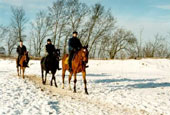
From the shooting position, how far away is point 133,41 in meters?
57.5

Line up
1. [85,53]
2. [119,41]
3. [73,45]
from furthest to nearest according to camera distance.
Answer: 1. [119,41]
2. [73,45]
3. [85,53]

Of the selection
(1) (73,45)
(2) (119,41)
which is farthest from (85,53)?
(2) (119,41)

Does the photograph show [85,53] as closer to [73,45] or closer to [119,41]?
[73,45]

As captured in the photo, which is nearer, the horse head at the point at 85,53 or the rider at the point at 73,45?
the horse head at the point at 85,53

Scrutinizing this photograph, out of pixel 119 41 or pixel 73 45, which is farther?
pixel 119 41

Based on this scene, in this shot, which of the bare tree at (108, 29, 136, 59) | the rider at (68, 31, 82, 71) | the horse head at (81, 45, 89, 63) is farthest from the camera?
the bare tree at (108, 29, 136, 59)

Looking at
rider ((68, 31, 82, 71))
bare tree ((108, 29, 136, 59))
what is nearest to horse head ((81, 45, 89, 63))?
rider ((68, 31, 82, 71))

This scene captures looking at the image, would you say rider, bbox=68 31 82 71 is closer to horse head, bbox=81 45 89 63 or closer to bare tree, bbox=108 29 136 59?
horse head, bbox=81 45 89 63

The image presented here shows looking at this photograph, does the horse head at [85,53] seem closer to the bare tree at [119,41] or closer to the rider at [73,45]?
the rider at [73,45]

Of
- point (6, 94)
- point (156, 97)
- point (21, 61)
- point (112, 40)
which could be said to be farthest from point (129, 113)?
point (112, 40)

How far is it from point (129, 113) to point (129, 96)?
3.08 metres

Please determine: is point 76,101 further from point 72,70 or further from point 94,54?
point 94,54

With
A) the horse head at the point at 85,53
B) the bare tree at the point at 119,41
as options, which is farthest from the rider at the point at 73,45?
the bare tree at the point at 119,41

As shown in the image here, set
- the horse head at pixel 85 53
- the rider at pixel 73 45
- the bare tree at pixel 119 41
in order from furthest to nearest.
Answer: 1. the bare tree at pixel 119 41
2. the rider at pixel 73 45
3. the horse head at pixel 85 53
